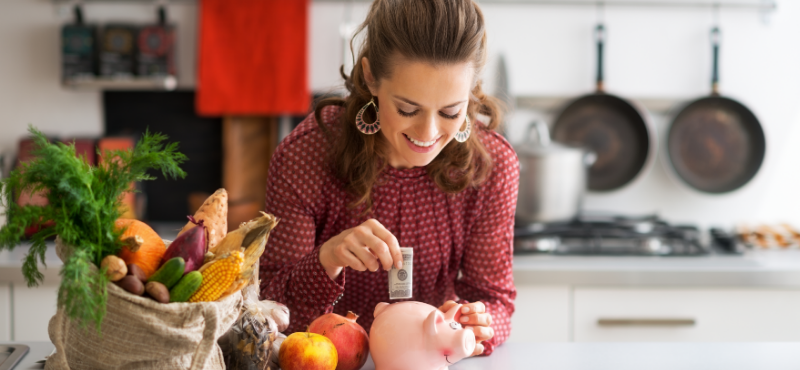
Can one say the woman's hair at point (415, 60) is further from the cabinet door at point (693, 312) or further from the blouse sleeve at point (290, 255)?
the cabinet door at point (693, 312)

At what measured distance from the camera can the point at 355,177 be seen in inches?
49.9

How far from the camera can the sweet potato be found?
33.6 inches

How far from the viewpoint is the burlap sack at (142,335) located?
731mm

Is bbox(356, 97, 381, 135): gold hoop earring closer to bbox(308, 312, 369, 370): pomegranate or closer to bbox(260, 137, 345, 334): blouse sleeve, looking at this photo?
bbox(260, 137, 345, 334): blouse sleeve

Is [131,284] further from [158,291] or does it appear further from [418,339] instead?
[418,339]

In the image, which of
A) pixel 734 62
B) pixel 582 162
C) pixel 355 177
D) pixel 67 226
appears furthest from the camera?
pixel 734 62

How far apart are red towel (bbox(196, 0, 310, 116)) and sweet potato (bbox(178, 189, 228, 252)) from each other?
4.74 ft

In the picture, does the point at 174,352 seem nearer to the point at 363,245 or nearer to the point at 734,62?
the point at 363,245

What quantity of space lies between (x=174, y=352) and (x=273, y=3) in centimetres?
172

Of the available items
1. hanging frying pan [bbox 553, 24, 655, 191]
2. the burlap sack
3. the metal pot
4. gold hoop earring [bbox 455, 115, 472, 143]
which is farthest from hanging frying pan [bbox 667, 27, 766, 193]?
the burlap sack

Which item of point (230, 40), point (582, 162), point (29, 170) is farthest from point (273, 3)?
point (29, 170)

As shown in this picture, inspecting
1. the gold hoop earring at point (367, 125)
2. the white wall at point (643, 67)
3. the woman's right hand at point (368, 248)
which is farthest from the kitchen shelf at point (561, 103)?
the woman's right hand at point (368, 248)

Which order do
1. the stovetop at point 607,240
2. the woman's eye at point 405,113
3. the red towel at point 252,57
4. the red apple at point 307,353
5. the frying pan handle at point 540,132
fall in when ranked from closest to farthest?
the red apple at point 307,353, the woman's eye at point 405,113, the stovetop at point 607,240, the frying pan handle at point 540,132, the red towel at point 252,57

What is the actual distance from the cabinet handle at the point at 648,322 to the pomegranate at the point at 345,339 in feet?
3.96
